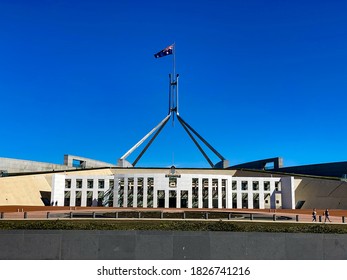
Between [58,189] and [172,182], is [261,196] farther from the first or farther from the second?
[58,189]

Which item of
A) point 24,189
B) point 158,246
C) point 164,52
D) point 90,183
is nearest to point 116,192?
point 90,183

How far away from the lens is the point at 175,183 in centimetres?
5228

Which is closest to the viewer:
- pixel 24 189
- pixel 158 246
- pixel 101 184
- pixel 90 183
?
pixel 158 246

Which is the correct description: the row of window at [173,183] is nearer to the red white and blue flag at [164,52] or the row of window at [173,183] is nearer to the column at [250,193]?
the column at [250,193]

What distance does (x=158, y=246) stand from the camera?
29.7 feet

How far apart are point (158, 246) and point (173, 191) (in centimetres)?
4378

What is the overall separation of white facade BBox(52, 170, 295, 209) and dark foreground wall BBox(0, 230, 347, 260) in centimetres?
4205

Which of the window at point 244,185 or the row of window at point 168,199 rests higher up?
the window at point 244,185

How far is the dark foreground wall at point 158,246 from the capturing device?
895cm

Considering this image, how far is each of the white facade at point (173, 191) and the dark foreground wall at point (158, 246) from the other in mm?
42053

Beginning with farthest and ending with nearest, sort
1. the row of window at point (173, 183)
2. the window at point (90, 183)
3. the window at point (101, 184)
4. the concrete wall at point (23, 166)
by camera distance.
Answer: the concrete wall at point (23, 166)
the window at point (90, 183)
the window at point (101, 184)
the row of window at point (173, 183)

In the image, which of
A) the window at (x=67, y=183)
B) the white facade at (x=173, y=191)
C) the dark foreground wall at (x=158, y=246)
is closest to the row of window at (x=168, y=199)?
the white facade at (x=173, y=191)

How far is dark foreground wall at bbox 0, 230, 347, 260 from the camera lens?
895 cm
